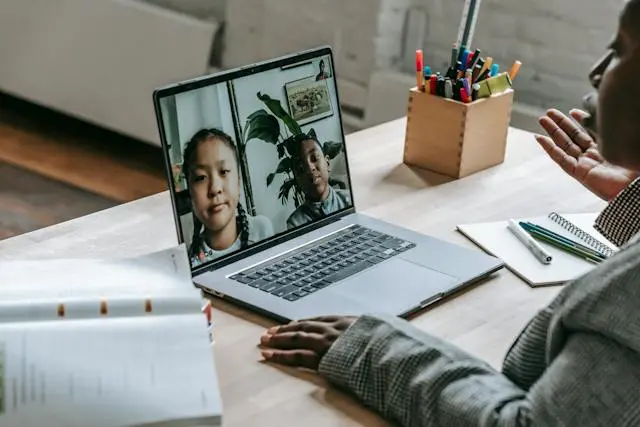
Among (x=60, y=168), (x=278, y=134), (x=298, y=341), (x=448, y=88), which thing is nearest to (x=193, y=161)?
(x=278, y=134)

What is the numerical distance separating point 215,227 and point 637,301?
59 cm

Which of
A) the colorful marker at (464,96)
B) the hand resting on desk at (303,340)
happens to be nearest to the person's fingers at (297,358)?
the hand resting on desk at (303,340)

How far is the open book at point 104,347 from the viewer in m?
0.96

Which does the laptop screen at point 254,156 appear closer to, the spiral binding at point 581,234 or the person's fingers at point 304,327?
the person's fingers at point 304,327

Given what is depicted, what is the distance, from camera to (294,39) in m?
3.29

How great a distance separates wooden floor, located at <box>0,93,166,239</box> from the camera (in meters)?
3.30

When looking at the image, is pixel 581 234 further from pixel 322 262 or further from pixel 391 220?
pixel 322 262

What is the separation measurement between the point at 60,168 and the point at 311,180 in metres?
2.33

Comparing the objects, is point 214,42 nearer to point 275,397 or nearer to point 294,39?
point 294,39

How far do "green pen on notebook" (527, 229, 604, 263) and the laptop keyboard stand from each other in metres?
0.20

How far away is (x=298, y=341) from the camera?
1180mm

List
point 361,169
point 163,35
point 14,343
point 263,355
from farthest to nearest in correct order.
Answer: point 163,35, point 361,169, point 263,355, point 14,343

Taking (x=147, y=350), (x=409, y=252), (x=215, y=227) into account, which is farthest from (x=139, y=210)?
(x=147, y=350)

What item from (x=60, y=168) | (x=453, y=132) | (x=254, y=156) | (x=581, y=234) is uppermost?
(x=254, y=156)
